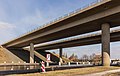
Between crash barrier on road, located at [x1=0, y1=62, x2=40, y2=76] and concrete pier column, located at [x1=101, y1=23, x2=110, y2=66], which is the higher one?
concrete pier column, located at [x1=101, y1=23, x2=110, y2=66]

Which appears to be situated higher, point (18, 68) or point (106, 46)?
point (106, 46)

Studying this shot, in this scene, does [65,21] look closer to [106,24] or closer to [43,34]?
[106,24]

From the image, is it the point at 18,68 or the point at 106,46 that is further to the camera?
the point at 106,46

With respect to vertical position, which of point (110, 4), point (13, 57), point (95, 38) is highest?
point (110, 4)

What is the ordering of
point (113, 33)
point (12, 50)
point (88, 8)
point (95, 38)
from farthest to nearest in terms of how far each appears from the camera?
point (12, 50), point (95, 38), point (113, 33), point (88, 8)

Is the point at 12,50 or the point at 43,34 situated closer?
the point at 43,34

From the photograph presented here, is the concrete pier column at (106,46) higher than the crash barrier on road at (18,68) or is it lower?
higher

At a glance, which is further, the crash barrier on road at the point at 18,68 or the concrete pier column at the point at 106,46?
the concrete pier column at the point at 106,46

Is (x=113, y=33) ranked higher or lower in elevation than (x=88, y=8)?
lower

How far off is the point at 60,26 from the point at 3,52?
180 feet

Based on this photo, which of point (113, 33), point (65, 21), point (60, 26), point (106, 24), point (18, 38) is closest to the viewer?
point (106, 24)

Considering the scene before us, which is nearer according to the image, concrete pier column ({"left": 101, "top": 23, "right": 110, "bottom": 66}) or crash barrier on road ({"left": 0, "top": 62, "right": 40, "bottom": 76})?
crash barrier on road ({"left": 0, "top": 62, "right": 40, "bottom": 76})

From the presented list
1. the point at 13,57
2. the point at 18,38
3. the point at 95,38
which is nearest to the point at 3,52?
the point at 13,57

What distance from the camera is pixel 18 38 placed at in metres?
77.7
